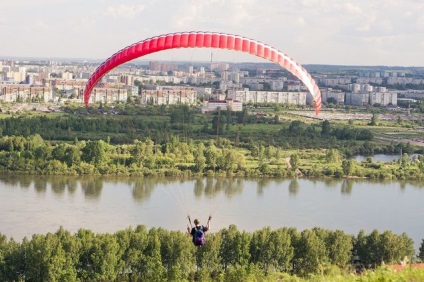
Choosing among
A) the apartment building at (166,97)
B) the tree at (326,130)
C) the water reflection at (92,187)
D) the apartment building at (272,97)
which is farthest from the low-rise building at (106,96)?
the water reflection at (92,187)

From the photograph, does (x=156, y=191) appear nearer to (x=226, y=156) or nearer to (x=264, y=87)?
(x=226, y=156)

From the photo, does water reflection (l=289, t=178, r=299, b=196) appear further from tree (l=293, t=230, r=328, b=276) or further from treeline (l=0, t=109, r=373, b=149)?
tree (l=293, t=230, r=328, b=276)

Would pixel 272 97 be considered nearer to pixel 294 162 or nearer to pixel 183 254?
pixel 294 162

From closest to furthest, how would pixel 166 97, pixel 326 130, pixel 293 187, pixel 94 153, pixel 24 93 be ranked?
pixel 293 187 → pixel 94 153 → pixel 326 130 → pixel 166 97 → pixel 24 93

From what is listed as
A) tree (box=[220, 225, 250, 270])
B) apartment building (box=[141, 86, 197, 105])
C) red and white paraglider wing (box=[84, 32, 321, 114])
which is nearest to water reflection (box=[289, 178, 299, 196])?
tree (box=[220, 225, 250, 270])

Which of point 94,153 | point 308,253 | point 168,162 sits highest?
point 94,153

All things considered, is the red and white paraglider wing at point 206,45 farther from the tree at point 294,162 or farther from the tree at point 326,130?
the tree at point 326,130

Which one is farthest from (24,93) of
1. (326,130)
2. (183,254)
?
(183,254)
